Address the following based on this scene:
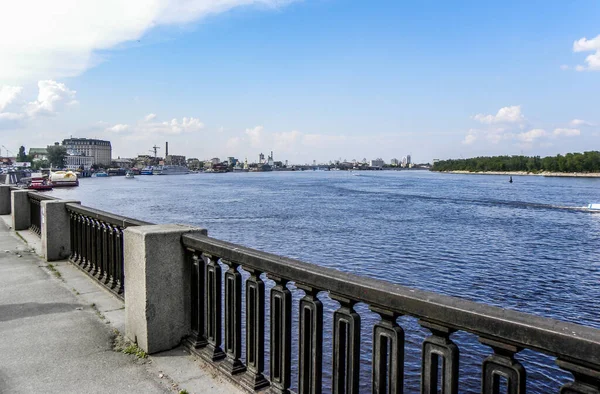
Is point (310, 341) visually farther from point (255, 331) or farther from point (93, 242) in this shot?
point (93, 242)

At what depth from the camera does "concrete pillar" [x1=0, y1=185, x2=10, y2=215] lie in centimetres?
1769

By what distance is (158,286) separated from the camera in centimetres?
452

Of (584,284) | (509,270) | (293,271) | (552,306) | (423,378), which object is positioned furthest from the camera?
(509,270)

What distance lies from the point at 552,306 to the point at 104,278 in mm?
16733

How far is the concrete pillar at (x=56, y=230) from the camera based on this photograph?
340 inches

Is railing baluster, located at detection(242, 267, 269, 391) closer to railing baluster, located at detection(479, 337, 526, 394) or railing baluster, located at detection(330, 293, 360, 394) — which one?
railing baluster, located at detection(330, 293, 360, 394)

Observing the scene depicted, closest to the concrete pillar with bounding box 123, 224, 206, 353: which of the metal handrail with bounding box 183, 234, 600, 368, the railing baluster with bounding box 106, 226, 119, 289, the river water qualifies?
the metal handrail with bounding box 183, 234, 600, 368

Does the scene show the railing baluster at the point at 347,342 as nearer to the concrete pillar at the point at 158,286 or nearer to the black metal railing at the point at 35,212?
the concrete pillar at the point at 158,286

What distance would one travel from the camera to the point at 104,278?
700 centimetres

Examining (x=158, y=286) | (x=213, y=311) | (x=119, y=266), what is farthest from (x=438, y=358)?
(x=119, y=266)

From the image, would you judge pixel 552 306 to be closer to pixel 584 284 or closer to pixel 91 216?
pixel 584 284

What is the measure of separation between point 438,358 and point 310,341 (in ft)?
3.67

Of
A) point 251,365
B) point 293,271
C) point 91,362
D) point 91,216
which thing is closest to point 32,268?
point 91,216

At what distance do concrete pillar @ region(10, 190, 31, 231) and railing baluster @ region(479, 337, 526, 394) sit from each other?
13833 millimetres
